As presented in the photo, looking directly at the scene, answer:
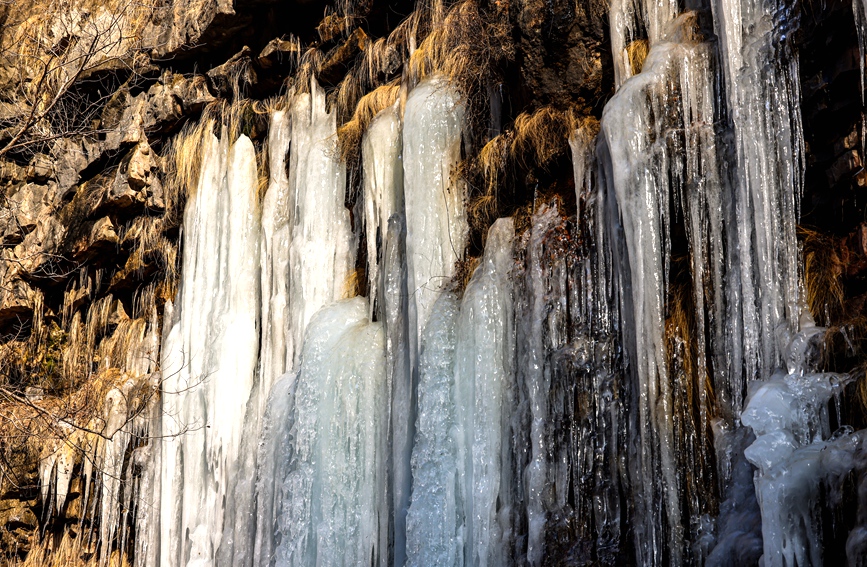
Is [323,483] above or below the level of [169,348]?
below

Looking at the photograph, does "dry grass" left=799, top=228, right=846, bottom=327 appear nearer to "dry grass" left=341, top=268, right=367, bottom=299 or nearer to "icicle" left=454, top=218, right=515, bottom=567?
"icicle" left=454, top=218, right=515, bottom=567

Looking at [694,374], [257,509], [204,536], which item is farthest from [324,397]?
[694,374]

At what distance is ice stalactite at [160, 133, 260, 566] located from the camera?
352 inches

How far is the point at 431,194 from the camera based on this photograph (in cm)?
742

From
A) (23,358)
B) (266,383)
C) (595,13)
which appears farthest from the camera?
(23,358)

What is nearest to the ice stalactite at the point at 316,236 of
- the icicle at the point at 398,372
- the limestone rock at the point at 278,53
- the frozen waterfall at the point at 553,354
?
the frozen waterfall at the point at 553,354

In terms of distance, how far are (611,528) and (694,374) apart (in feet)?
3.18

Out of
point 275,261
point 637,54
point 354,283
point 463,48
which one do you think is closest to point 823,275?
point 637,54

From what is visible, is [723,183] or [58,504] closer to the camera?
[723,183]

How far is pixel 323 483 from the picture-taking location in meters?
7.09

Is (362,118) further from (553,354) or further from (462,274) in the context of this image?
(553,354)

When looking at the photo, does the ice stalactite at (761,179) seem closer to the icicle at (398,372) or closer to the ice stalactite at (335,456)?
the icicle at (398,372)

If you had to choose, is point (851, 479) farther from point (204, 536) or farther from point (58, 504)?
point (58, 504)

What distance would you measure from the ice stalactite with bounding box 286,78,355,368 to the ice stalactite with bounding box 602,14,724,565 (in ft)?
10.8
